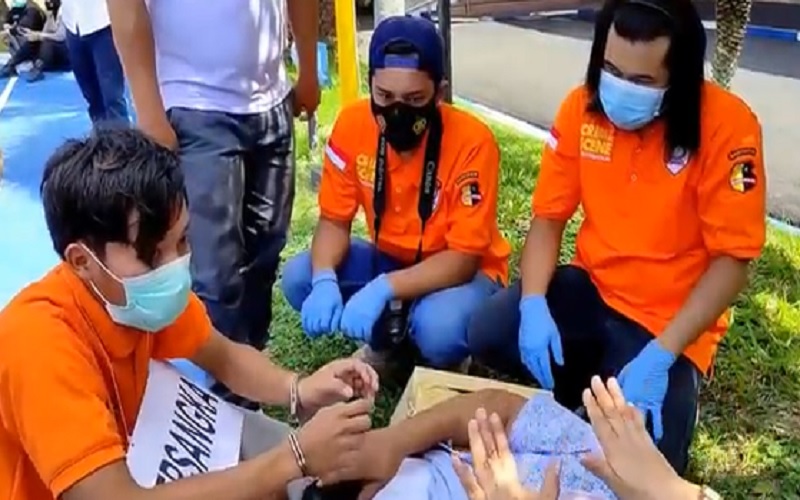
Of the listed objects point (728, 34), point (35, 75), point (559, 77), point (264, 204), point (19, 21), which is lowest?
point (559, 77)

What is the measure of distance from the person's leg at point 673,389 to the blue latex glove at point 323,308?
733mm

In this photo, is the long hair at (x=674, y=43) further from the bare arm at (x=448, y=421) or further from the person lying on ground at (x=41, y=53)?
the person lying on ground at (x=41, y=53)

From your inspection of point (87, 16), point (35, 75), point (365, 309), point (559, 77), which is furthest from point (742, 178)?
point (35, 75)

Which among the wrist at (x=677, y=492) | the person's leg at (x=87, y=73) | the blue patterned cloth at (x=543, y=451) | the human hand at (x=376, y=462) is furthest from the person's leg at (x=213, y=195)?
the person's leg at (x=87, y=73)

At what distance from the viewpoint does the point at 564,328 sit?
8.75ft

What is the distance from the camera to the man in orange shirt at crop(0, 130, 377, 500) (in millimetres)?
1639

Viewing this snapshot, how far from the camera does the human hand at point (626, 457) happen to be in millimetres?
1471

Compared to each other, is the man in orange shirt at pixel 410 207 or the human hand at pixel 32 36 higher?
the man in orange shirt at pixel 410 207

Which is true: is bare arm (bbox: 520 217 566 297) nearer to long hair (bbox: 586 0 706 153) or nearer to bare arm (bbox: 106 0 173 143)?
long hair (bbox: 586 0 706 153)

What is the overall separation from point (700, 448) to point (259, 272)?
1.25 m

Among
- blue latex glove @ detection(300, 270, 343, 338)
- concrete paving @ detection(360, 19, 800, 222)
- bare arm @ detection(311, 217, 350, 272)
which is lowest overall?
→ concrete paving @ detection(360, 19, 800, 222)

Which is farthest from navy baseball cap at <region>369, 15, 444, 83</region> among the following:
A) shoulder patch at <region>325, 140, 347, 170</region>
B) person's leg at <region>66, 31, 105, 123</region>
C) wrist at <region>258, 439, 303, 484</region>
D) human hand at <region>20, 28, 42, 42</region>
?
human hand at <region>20, 28, 42, 42</region>

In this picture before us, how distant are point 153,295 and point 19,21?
850 centimetres

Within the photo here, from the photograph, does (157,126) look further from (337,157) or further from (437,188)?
(437,188)
